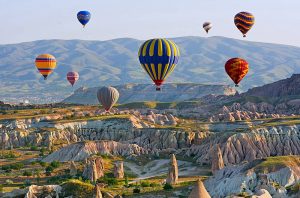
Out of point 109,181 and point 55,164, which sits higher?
point 55,164

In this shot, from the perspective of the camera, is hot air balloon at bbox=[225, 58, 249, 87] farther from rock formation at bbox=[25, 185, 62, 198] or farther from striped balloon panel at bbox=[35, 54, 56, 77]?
rock formation at bbox=[25, 185, 62, 198]

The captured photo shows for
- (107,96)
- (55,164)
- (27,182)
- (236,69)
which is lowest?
(27,182)

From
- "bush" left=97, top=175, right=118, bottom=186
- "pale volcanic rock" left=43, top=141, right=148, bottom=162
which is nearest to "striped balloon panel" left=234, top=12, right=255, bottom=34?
"pale volcanic rock" left=43, top=141, right=148, bottom=162

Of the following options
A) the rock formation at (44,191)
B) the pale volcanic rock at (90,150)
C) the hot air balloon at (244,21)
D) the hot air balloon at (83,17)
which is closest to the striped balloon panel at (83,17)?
the hot air balloon at (83,17)

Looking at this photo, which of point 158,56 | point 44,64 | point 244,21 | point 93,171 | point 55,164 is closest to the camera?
point 93,171

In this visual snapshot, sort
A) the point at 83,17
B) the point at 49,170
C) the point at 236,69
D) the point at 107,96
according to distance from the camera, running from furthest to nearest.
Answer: the point at 83,17 → the point at 107,96 → the point at 236,69 → the point at 49,170

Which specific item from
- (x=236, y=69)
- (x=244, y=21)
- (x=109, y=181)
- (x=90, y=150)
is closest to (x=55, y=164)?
(x=90, y=150)

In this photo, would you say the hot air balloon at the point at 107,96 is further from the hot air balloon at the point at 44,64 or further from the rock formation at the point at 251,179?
the rock formation at the point at 251,179

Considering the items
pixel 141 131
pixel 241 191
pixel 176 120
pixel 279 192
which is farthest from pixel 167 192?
pixel 176 120

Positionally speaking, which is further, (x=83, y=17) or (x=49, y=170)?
(x=83, y=17)

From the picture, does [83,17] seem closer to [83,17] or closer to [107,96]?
[83,17]
